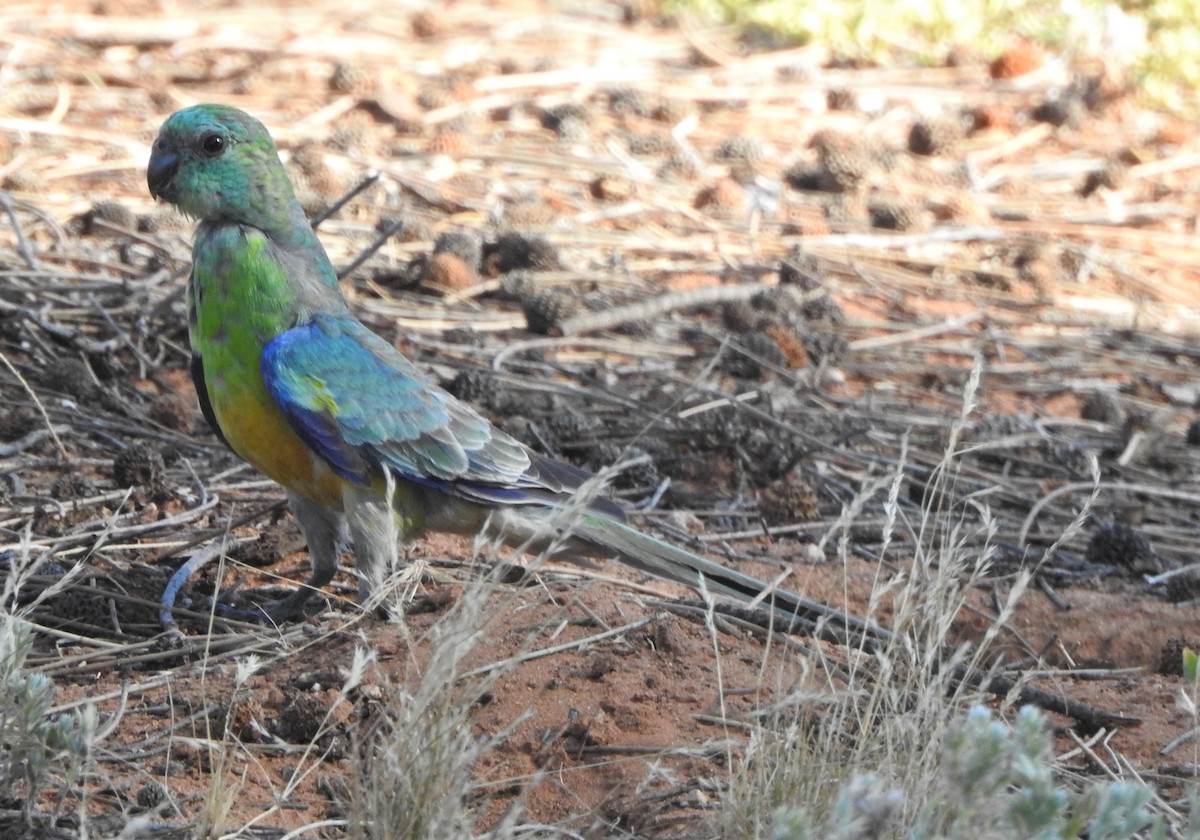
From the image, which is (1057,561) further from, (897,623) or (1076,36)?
(1076,36)

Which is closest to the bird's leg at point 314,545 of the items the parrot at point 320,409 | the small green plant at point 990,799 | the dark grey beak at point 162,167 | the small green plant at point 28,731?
the parrot at point 320,409

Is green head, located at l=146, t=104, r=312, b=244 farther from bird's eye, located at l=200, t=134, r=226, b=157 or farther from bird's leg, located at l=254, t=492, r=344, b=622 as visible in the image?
bird's leg, located at l=254, t=492, r=344, b=622

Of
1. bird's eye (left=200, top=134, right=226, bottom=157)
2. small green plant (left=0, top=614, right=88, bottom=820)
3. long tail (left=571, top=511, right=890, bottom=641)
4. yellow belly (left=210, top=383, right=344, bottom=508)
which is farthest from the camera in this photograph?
bird's eye (left=200, top=134, right=226, bottom=157)

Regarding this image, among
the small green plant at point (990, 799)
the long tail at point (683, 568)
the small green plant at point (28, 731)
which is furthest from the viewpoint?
the long tail at point (683, 568)

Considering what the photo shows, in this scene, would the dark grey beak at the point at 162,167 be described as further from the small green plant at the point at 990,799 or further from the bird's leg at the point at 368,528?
the small green plant at the point at 990,799

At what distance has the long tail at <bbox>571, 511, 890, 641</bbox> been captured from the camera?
3812mm

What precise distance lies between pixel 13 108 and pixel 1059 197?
585 cm

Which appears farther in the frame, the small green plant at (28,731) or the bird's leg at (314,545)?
the bird's leg at (314,545)

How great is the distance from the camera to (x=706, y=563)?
386cm

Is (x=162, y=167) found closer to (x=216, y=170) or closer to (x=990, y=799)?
(x=216, y=170)

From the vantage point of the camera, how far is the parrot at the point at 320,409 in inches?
154

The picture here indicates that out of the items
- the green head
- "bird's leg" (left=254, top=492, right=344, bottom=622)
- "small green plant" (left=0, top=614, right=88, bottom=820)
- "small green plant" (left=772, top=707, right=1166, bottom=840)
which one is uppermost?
the green head

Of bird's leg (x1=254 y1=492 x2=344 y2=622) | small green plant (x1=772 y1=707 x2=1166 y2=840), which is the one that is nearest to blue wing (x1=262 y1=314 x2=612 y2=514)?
bird's leg (x1=254 y1=492 x2=344 y2=622)

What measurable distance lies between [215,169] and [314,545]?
41.2 inches
